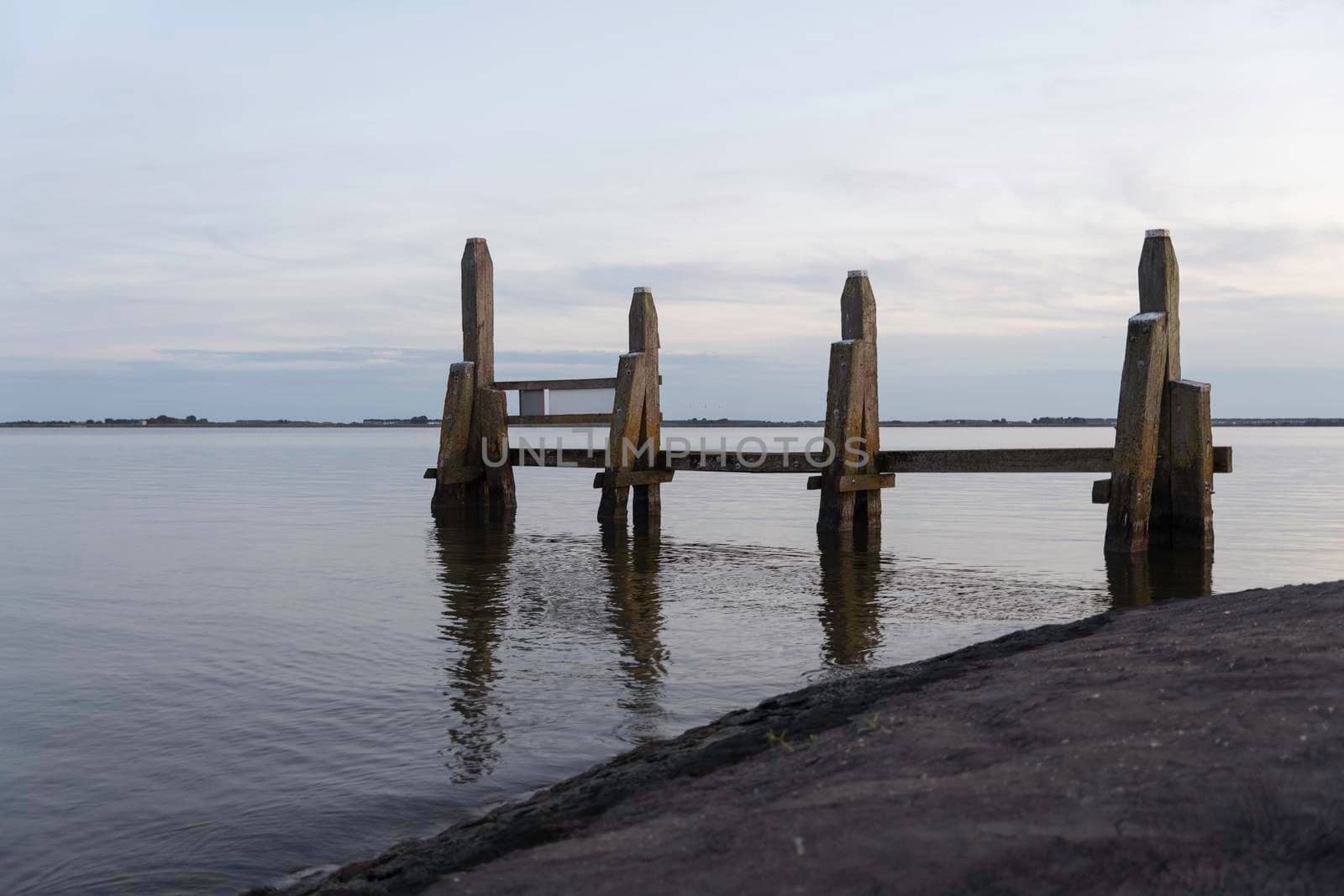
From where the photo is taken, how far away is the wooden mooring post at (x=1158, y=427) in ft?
35.4

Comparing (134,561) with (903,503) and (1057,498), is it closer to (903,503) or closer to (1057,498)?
(903,503)

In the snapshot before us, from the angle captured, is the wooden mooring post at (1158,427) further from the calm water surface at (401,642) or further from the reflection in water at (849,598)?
the reflection in water at (849,598)

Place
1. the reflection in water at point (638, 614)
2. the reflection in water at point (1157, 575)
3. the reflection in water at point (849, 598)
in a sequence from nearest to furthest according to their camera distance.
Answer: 1. the reflection in water at point (638, 614)
2. the reflection in water at point (849, 598)
3. the reflection in water at point (1157, 575)

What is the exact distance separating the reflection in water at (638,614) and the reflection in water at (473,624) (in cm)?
77

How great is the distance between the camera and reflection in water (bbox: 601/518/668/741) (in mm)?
6031

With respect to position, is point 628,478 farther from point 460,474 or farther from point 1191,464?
point 1191,464

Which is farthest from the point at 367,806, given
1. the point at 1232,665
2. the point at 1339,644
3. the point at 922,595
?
the point at 922,595

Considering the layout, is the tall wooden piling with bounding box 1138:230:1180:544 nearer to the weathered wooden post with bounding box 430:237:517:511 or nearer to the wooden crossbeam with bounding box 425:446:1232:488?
the wooden crossbeam with bounding box 425:446:1232:488

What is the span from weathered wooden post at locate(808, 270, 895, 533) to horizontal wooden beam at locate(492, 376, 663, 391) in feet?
9.43

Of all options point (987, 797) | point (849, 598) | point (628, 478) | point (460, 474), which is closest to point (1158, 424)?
point (849, 598)

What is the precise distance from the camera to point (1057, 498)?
23156mm

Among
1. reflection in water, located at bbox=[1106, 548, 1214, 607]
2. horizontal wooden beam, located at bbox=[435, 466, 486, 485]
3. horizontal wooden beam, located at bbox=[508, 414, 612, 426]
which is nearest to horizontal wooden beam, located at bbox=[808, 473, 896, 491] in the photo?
reflection in water, located at bbox=[1106, 548, 1214, 607]

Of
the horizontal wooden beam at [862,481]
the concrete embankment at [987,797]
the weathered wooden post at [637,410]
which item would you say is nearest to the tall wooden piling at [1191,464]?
the horizontal wooden beam at [862,481]

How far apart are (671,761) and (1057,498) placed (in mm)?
20590
